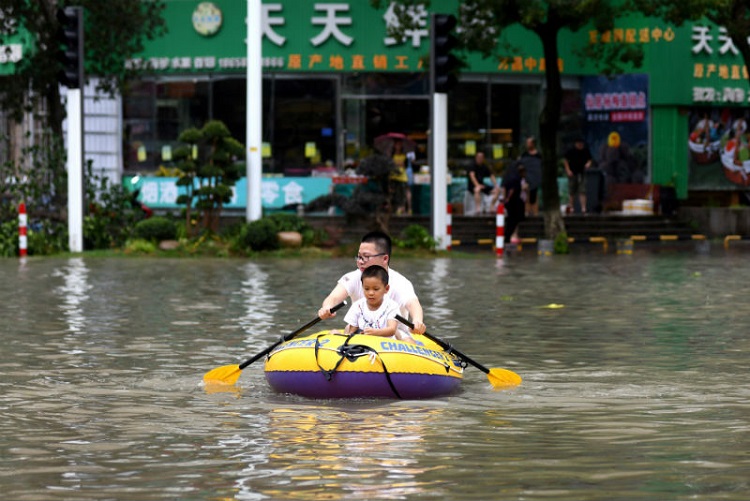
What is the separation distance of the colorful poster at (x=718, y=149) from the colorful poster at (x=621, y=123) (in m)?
1.44

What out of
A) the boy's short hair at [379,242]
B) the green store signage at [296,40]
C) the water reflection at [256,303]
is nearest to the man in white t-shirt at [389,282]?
the boy's short hair at [379,242]

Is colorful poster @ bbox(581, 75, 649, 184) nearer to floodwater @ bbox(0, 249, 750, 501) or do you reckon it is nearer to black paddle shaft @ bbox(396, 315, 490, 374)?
floodwater @ bbox(0, 249, 750, 501)

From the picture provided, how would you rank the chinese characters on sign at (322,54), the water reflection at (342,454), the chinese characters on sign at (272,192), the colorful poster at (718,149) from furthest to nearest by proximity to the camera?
the colorful poster at (718,149) < the chinese characters on sign at (322,54) < the chinese characters on sign at (272,192) < the water reflection at (342,454)

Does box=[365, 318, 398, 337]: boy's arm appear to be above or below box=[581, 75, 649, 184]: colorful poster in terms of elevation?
below

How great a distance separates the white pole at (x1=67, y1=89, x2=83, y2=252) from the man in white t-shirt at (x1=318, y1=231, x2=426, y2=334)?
64.3 feet

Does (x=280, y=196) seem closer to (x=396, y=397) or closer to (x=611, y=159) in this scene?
(x=611, y=159)

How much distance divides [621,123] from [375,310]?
31.6 meters

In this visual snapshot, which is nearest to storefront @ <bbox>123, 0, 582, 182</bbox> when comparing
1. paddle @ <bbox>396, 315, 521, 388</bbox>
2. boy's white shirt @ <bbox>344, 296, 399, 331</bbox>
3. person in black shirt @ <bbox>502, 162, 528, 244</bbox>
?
person in black shirt @ <bbox>502, 162, 528, 244</bbox>

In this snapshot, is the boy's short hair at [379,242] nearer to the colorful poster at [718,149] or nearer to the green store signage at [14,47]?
the green store signage at [14,47]

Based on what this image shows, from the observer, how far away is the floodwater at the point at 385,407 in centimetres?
876

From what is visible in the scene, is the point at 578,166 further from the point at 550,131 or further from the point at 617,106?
the point at 550,131

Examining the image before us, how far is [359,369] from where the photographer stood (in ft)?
40.3

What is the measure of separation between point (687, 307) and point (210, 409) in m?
10.2

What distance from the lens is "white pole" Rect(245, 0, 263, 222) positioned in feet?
107
